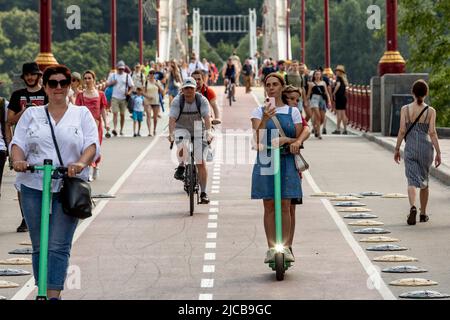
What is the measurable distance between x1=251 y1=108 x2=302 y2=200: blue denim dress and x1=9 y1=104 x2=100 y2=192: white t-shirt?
125 inches

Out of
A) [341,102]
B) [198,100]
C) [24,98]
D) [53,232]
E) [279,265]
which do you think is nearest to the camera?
[53,232]

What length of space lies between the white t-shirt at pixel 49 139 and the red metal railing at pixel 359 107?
27376mm

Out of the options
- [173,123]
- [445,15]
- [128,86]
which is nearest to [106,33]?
[445,15]

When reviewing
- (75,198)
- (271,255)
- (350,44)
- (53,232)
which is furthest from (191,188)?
(350,44)

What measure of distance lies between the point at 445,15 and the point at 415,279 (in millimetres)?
44271

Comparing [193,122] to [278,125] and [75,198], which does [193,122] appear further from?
[75,198]

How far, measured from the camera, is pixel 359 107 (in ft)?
131

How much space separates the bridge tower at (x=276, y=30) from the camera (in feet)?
377

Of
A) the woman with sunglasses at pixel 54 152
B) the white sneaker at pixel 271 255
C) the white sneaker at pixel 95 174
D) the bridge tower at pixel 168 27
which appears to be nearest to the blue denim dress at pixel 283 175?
the white sneaker at pixel 271 255

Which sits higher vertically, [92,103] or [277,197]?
[92,103]

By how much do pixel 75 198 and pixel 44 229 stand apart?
288mm

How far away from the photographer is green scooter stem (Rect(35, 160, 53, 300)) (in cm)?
1016

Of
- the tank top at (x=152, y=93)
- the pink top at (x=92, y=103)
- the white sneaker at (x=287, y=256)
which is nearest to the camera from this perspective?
the white sneaker at (x=287, y=256)

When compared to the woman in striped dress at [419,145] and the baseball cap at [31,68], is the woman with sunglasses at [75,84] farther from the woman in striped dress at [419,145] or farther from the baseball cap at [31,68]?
the woman in striped dress at [419,145]
